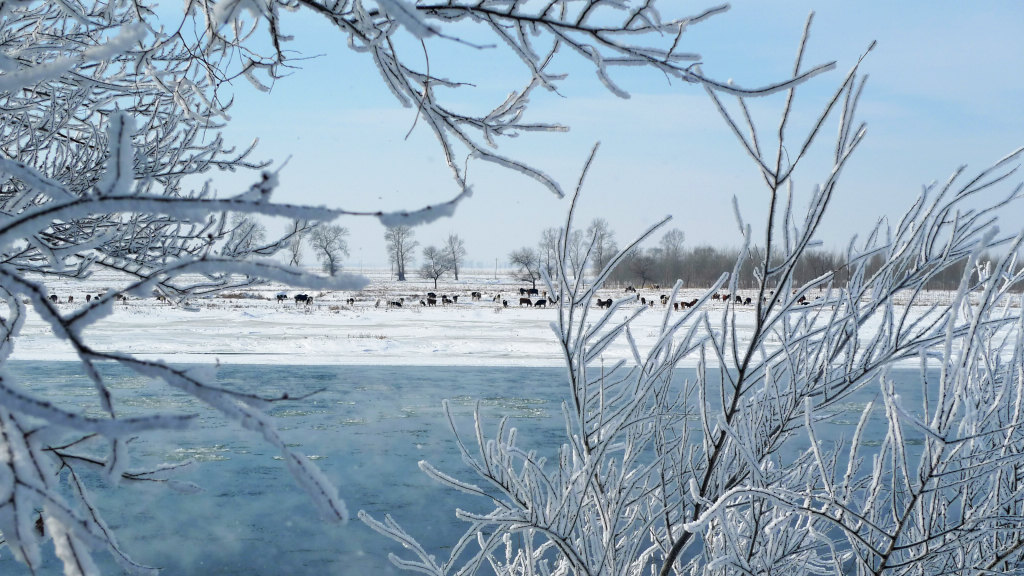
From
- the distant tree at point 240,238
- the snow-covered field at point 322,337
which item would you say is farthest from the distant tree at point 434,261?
the distant tree at point 240,238

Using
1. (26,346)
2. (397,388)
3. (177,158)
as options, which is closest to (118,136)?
(177,158)

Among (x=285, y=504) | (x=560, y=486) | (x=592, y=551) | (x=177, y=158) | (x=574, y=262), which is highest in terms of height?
(x=177, y=158)

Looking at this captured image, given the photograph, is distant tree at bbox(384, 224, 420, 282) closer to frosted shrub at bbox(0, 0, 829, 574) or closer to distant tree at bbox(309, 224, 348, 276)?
distant tree at bbox(309, 224, 348, 276)

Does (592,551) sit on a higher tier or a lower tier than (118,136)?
lower

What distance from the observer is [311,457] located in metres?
9.67

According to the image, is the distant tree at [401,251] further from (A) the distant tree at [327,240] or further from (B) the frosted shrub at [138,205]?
(B) the frosted shrub at [138,205]

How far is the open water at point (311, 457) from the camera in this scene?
698 cm

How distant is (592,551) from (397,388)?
1238cm

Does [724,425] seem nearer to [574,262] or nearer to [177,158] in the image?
[574,262]

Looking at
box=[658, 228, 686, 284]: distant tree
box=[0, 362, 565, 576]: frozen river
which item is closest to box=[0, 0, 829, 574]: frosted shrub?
box=[0, 362, 565, 576]: frozen river

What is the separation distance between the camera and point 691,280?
68.0 meters

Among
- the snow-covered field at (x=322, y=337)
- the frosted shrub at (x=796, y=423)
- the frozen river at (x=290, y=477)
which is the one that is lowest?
the frozen river at (x=290, y=477)

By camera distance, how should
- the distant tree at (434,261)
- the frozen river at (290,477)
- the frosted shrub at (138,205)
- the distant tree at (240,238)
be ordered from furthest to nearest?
the distant tree at (434,261) < the frozen river at (290,477) < the distant tree at (240,238) < the frosted shrub at (138,205)

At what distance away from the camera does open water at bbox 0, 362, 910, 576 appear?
6980 millimetres
